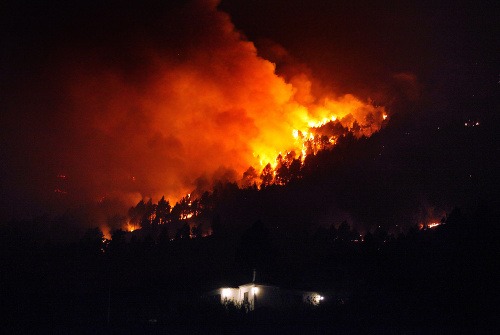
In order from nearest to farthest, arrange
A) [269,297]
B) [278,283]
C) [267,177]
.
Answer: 1. [269,297]
2. [278,283]
3. [267,177]

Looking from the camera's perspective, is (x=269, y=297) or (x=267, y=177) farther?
(x=267, y=177)

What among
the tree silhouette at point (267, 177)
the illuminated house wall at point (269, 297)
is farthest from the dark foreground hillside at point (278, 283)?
the tree silhouette at point (267, 177)

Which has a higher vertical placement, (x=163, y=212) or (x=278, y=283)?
(x=163, y=212)

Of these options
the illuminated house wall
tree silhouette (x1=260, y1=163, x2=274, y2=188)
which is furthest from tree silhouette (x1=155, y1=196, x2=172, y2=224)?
the illuminated house wall

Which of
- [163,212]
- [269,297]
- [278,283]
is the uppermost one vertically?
[163,212]

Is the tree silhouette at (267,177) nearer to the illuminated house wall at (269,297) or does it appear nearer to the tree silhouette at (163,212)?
the tree silhouette at (163,212)

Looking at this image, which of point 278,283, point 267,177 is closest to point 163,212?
point 267,177

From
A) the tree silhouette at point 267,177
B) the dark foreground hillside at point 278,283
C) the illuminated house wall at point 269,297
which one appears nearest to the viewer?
the dark foreground hillside at point 278,283

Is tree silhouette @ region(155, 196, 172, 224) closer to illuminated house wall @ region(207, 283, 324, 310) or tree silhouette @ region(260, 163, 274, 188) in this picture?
tree silhouette @ region(260, 163, 274, 188)

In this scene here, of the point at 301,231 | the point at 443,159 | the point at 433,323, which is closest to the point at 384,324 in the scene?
the point at 433,323

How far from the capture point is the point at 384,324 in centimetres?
4056

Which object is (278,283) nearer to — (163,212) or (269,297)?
(269,297)

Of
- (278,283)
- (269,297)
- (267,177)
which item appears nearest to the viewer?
(269,297)

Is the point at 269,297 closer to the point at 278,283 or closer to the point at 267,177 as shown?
the point at 278,283
